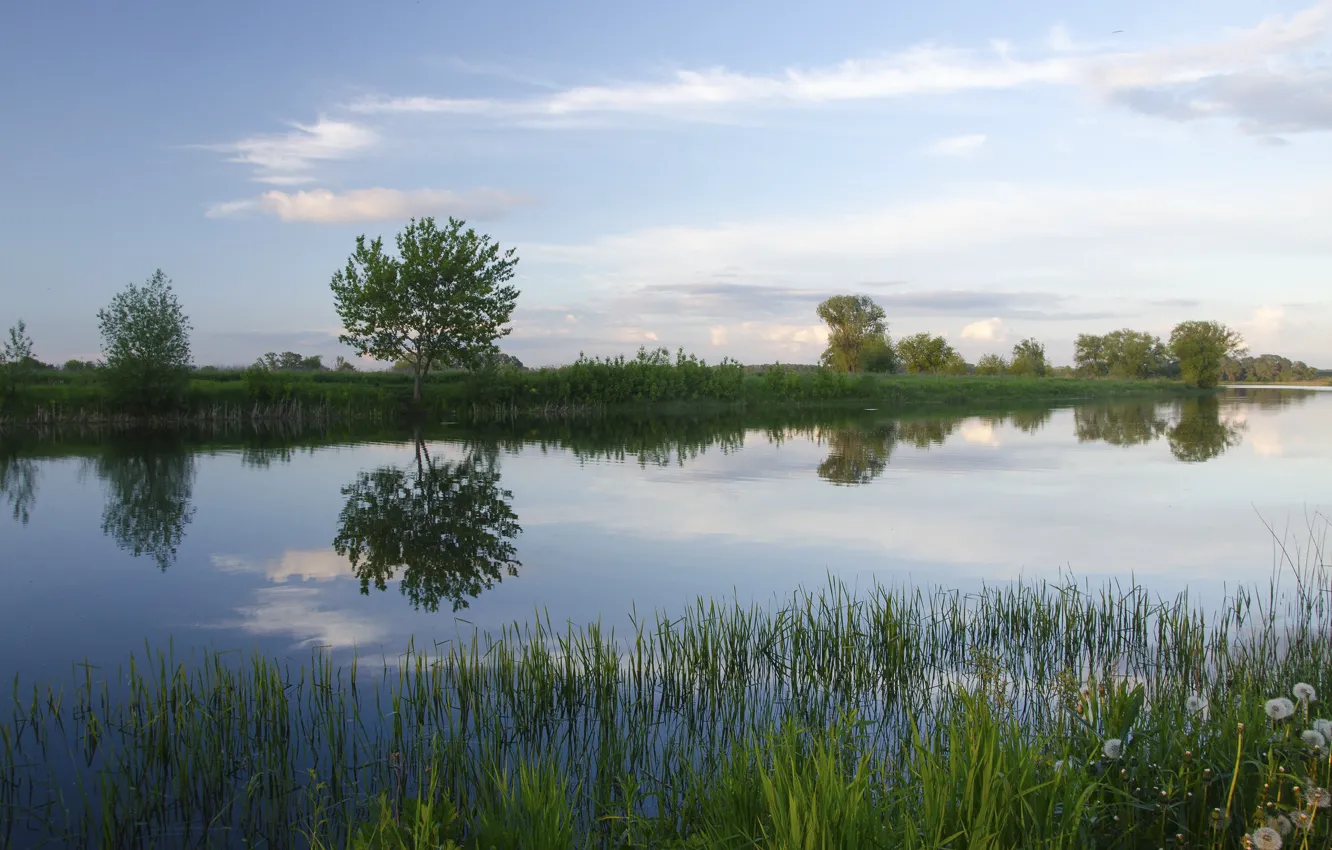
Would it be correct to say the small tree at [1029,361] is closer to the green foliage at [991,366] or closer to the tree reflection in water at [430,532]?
the green foliage at [991,366]

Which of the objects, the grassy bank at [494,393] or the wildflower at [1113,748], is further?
the grassy bank at [494,393]

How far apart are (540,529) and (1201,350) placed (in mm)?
113768

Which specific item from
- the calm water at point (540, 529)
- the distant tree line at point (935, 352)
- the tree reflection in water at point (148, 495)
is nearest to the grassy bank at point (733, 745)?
the calm water at point (540, 529)

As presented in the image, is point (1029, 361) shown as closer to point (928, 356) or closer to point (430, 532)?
point (928, 356)

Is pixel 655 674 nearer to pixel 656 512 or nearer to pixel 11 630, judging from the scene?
pixel 11 630

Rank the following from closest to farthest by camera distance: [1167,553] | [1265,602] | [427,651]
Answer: [427,651], [1265,602], [1167,553]

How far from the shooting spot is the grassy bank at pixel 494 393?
42438mm

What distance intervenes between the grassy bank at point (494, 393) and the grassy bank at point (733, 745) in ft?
128

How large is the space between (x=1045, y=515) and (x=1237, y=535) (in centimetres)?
314

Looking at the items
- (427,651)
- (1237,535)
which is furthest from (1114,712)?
(1237,535)

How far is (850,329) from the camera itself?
110 metres

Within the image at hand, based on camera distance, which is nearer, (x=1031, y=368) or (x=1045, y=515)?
(x=1045, y=515)

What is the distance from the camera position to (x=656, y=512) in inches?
710

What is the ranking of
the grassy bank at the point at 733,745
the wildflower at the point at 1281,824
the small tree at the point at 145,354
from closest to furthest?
1. the wildflower at the point at 1281,824
2. the grassy bank at the point at 733,745
3. the small tree at the point at 145,354
